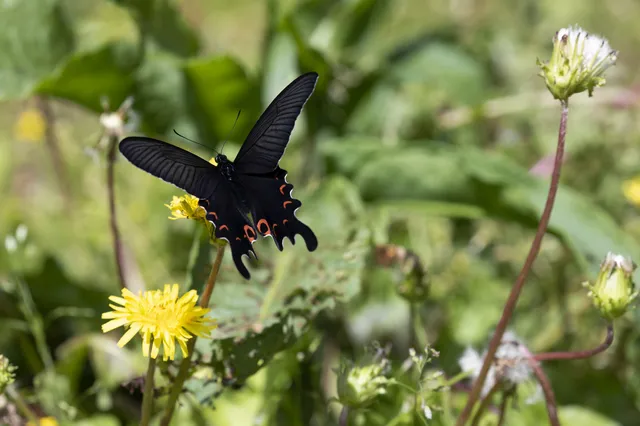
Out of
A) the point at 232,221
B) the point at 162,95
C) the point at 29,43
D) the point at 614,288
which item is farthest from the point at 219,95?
the point at 614,288

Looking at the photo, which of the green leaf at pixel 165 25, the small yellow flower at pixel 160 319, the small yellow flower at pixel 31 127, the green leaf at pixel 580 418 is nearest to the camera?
the small yellow flower at pixel 160 319

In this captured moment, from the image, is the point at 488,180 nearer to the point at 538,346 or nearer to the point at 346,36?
the point at 538,346

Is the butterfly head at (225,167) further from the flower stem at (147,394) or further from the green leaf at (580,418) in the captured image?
the green leaf at (580,418)

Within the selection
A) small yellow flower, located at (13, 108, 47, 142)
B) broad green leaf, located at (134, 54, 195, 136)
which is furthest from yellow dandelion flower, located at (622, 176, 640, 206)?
small yellow flower, located at (13, 108, 47, 142)

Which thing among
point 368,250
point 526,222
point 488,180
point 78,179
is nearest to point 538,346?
point 526,222

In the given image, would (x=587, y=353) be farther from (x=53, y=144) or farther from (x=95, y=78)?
(x=53, y=144)

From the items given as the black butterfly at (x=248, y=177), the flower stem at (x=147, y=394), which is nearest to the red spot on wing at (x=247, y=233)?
the black butterfly at (x=248, y=177)
